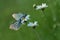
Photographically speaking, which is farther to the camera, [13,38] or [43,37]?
[13,38]

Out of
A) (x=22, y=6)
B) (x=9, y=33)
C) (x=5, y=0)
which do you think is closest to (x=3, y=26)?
(x=9, y=33)

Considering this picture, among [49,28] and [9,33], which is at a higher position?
[9,33]

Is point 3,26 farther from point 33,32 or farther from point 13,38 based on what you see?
point 33,32

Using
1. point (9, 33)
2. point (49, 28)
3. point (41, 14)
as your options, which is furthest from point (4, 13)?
point (49, 28)

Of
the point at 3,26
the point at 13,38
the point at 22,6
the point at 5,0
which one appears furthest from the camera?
the point at 5,0

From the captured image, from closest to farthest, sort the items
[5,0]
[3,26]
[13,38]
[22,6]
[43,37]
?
[43,37] < [13,38] < [3,26] < [22,6] < [5,0]

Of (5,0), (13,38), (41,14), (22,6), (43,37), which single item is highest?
(5,0)
